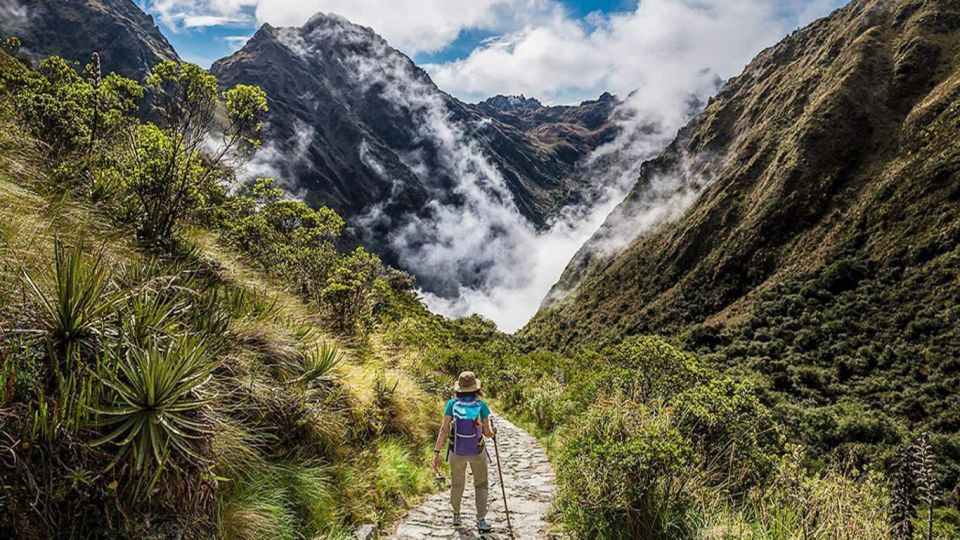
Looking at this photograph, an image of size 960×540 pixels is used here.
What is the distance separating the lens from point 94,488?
10.4 ft

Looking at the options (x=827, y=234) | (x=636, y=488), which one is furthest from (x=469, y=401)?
(x=827, y=234)

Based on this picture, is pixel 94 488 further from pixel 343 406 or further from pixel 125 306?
pixel 343 406

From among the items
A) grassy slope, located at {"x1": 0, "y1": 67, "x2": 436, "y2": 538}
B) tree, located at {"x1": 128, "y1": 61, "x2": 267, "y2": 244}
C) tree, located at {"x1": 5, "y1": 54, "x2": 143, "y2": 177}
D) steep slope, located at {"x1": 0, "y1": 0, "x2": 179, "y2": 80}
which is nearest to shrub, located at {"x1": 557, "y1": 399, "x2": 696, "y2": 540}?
grassy slope, located at {"x1": 0, "y1": 67, "x2": 436, "y2": 538}

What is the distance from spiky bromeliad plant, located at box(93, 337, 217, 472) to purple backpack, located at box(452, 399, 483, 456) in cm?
339

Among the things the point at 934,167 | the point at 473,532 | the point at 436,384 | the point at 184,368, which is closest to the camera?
the point at 184,368

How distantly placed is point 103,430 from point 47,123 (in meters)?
8.48

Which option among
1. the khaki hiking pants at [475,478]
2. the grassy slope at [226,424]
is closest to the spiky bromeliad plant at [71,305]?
the grassy slope at [226,424]

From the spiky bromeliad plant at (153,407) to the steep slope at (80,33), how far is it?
680 ft

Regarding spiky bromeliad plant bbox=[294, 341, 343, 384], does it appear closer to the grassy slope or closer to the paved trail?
the grassy slope

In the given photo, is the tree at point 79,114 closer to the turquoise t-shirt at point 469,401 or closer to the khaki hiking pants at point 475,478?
the turquoise t-shirt at point 469,401

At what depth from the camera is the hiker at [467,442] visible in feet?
21.2

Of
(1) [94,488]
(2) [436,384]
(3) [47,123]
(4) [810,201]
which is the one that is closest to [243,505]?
(1) [94,488]

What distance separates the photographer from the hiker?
6.45 metres

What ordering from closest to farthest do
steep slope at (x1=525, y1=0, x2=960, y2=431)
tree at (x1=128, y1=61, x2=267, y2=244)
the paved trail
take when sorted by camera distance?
the paved trail, tree at (x1=128, y1=61, x2=267, y2=244), steep slope at (x1=525, y1=0, x2=960, y2=431)
